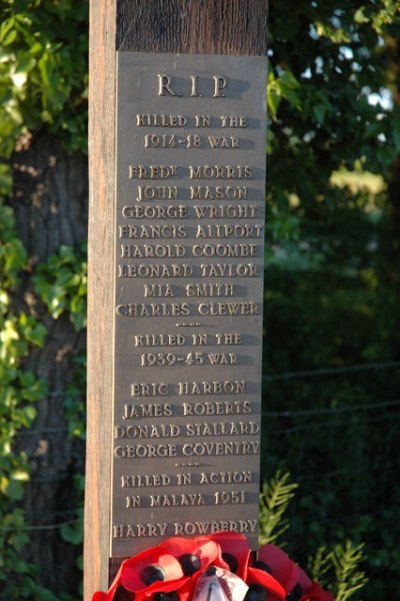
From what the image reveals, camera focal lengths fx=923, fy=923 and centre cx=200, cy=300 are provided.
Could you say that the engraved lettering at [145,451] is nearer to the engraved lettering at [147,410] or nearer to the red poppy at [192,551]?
the engraved lettering at [147,410]

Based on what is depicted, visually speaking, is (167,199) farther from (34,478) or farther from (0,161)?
(34,478)

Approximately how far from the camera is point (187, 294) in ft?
9.43

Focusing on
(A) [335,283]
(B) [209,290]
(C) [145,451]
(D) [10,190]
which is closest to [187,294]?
(B) [209,290]

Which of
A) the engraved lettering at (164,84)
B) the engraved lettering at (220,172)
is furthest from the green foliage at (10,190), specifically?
the engraved lettering at (220,172)

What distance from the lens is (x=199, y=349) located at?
290 centimetres

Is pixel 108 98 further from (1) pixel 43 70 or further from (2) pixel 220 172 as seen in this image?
(1) pixel 43 70

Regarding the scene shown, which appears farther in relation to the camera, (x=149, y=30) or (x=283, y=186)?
(x=283, y=186)

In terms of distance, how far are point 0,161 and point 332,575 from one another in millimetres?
2474

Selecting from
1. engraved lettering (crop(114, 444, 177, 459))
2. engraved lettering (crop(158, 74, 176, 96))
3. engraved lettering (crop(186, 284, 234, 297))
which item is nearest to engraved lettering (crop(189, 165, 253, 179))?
engraved lettering (crop(158, 74, 176, 96))

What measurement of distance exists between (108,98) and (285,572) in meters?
1.59

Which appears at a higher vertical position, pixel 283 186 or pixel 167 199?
pixel 283 186

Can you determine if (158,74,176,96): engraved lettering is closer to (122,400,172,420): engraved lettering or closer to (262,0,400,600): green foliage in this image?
(122,400,172,420): engraved lettering

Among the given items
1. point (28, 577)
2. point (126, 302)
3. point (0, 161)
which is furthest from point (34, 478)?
point (126, 302)

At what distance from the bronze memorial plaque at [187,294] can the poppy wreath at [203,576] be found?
0.27 feet
